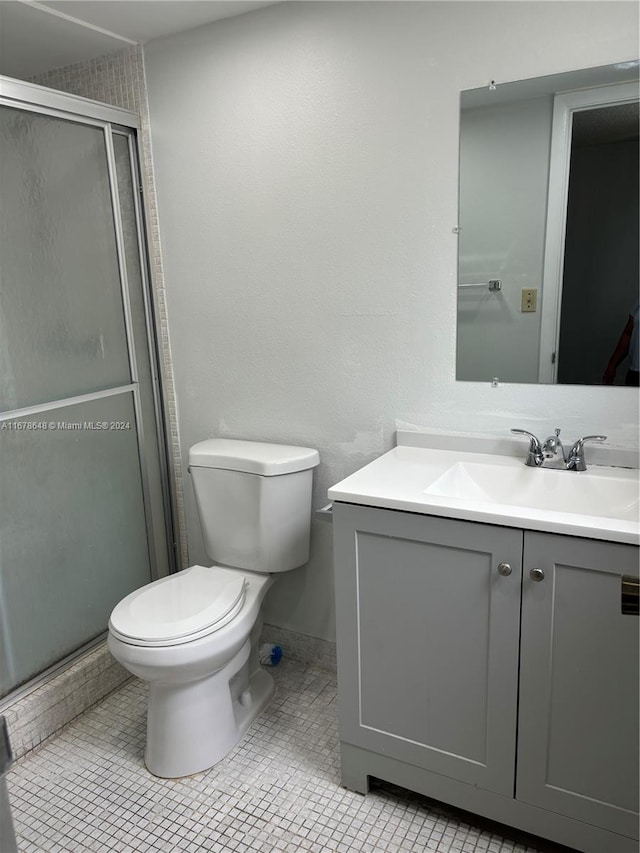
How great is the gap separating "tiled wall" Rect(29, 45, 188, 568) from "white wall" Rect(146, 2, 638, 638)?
1.6 inches

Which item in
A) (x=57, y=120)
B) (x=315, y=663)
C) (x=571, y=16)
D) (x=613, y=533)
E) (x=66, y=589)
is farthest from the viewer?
(x=315, y=663)

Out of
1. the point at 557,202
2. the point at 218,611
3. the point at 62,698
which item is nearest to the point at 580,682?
the point at 218,611

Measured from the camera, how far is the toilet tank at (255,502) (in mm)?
2096

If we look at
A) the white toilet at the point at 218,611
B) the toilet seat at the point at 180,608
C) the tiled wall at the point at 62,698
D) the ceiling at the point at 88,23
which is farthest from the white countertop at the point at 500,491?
the ceiling at the point at 88,23

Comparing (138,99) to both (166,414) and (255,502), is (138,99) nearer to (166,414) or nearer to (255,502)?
(166,414)

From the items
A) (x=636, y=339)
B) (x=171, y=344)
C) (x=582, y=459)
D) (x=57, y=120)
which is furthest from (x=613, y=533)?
(x=57, y=120)

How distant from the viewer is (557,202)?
172 cm

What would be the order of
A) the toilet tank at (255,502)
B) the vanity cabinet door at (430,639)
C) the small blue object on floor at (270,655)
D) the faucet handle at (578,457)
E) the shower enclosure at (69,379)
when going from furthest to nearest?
1. the small blue object on floor at (270,655)
2. the toilet tank at (255,502)
3. the shower enclosure at (69,379)
4. the faucet handle at (578,457)
5. the vanity cabinet door at (430,639)

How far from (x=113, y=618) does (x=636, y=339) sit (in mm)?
1612

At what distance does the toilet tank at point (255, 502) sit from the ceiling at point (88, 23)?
1361mm

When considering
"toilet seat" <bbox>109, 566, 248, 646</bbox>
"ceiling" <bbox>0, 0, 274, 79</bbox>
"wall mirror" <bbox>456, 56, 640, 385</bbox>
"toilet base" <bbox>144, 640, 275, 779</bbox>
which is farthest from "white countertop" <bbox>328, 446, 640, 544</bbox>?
"ceiling" <bbox>0, 0, 274, 79</bbox>

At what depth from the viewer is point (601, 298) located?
1.71 metres

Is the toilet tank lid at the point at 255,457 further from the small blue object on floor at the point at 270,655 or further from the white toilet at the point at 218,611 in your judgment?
the small blue object on floor at the point at 270,655

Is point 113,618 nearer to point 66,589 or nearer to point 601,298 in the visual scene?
point 66,589
